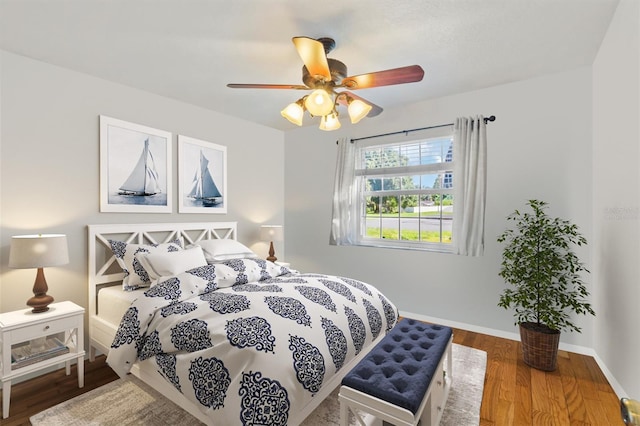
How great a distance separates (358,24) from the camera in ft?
6.82

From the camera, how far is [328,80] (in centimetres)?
209

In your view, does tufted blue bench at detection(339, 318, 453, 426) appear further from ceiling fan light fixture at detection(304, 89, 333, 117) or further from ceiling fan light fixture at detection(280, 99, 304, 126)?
ceiling fan light fixture at detection(280, 99, 304, 126)

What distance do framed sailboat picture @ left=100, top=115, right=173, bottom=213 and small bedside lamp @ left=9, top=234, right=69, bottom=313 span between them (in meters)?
0.70

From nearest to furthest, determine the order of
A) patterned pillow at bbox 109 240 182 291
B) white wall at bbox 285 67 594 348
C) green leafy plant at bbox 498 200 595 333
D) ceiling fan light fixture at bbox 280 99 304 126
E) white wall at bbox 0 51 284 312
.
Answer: ceiling fan light fixture at bbox 280 99 304 126 → white wall at bbox 0 51 284 312 → green leafy plant at bbox 498 200 595 333 → patterned pillow at bbox 109 240 182 291 → white wall at bbox 285 67 594 348

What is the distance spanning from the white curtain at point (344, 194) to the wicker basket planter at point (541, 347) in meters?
2.22

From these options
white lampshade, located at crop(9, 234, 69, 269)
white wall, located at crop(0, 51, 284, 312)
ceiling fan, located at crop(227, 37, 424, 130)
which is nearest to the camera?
ceiling fan, located at crop(227, 37, 424, 130)

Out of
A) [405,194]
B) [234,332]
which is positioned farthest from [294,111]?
[405,194]

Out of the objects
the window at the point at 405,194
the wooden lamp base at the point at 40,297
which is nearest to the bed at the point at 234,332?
the wooden lamp base at the point at 40,297

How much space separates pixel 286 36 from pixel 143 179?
2.14 m

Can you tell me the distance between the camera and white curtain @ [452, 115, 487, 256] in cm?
323

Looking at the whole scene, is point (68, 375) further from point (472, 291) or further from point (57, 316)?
point (472, 291)

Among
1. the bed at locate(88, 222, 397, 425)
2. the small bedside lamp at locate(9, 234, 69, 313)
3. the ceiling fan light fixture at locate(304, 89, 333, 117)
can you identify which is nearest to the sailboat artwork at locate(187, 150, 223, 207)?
the bed at locate(88, 222, 397, 425)

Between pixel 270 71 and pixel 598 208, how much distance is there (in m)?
3.16

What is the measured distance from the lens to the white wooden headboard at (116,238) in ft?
9.07
